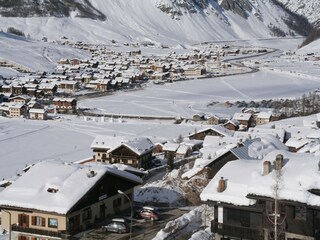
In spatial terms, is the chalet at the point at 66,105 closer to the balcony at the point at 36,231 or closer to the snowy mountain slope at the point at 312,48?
the balcony at the point at 36,231

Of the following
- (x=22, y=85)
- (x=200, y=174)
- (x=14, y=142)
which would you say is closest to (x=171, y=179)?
(x=200, y=174)

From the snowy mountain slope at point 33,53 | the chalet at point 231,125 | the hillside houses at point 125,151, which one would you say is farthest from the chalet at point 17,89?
the hillside houses at point 125,151

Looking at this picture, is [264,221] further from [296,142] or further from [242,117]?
[242,117]

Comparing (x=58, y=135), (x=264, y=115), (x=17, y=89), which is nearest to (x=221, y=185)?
(x=58, y=135)

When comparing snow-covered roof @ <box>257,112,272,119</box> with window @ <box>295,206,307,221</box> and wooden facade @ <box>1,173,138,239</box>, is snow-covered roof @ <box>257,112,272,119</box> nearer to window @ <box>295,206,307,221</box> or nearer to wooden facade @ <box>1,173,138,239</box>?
wooden facade @ <box>1,173,138,239</box>

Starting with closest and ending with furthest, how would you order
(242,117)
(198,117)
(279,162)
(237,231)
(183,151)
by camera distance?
(279,162) → (237,231) → (183,151) → (242,117) → (198,117)
